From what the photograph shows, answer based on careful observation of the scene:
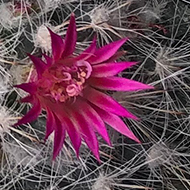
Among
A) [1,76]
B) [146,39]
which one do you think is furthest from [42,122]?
[146,39]

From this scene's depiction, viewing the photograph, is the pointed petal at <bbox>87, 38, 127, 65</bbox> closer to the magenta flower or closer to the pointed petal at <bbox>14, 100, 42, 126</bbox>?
the magenta flower

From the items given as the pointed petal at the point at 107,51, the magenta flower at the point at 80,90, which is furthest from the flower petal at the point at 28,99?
the pointed petal at the point at 107,51

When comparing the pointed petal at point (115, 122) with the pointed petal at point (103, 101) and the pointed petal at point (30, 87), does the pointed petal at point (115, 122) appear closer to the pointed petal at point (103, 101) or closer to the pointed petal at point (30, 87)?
the pointed petal at point (103, 101)

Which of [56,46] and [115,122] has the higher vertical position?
[56,46]

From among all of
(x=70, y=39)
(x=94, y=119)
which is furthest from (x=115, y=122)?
(x=70, y=39)

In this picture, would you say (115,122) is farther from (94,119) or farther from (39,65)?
(39,65)

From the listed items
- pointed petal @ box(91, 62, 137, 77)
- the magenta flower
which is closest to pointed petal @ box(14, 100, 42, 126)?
the magenta flower
